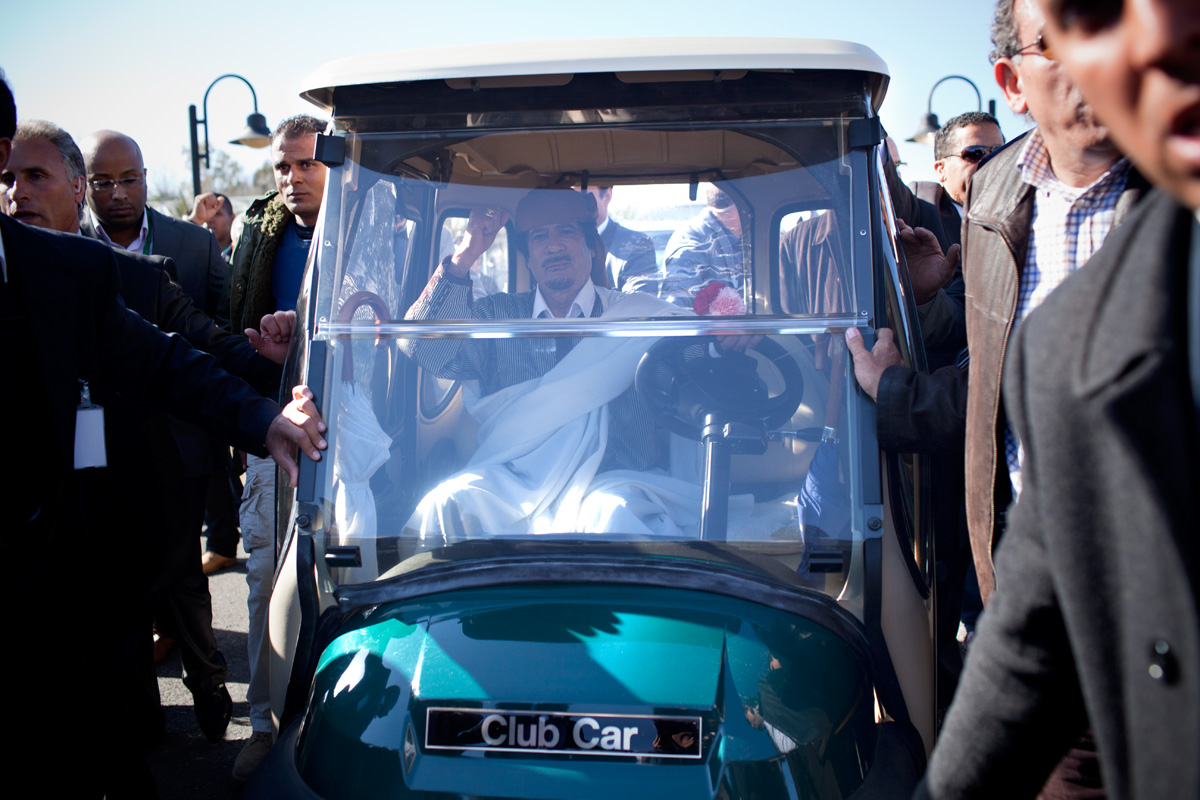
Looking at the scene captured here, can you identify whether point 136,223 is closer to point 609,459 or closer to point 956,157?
point 609,459

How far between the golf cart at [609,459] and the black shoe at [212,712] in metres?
1.39

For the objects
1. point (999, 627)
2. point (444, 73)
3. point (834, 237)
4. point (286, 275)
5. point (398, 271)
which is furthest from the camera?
point (286, 275)

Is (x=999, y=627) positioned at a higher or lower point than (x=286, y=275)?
lower

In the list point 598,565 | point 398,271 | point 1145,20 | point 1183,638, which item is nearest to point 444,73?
point 398,271

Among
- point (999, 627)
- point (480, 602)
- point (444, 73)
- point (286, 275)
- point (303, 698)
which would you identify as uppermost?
point (444, 73)

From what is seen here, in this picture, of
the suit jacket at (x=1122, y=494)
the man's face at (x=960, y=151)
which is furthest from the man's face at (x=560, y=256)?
the man's face at (x=960, y=151)

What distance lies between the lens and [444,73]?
6.12 feet

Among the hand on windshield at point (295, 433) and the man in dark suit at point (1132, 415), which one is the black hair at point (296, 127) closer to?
the hand on windshield at point (295, 433)

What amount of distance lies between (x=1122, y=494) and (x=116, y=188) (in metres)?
3.89

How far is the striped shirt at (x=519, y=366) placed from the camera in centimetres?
202

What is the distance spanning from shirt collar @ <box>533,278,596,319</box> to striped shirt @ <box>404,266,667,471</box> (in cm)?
1

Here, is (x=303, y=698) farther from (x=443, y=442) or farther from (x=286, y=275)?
(x=286, y=275)

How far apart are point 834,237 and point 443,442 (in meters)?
1.01

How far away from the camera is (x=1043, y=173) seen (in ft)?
5.32
